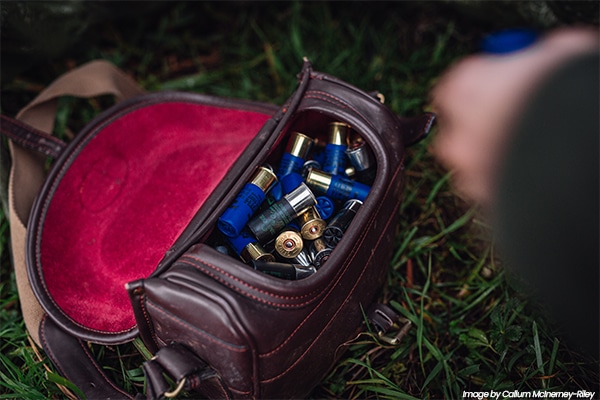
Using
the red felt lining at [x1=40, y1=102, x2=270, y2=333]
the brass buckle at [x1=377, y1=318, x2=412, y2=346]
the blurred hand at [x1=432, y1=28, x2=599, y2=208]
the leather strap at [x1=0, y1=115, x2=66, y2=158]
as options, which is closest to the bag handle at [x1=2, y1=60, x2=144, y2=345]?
the leather strap at [x1=0, y1=115, x2=66, y2=158]

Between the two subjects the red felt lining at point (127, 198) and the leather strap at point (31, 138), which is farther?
the leather strap at point (31, 138)

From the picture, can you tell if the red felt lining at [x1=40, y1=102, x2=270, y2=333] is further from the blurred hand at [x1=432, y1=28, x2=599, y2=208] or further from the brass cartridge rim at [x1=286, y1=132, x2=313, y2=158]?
the blurred hand at [x1=432, y1=28, x2=599, y2=208]

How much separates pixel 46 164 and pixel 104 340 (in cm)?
99

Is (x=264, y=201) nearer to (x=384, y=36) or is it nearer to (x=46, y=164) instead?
(x=46, y=164)

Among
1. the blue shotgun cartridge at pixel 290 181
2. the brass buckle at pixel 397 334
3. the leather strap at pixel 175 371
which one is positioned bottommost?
the brass buckle at pixel 397 334

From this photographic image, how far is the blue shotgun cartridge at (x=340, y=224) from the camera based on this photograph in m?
1.78

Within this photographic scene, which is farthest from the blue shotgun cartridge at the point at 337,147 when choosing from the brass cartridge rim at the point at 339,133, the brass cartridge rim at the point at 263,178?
the brass cartridge rim at the point at 263,178

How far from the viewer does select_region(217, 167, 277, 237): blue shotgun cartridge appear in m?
1.68

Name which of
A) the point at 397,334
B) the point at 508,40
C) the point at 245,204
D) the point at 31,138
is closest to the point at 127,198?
the point at 31,138

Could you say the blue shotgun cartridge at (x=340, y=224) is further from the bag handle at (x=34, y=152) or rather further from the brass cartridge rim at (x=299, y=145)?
the bag handle at (x=34, y=152)

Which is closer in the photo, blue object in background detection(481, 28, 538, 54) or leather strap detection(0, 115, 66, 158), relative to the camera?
leather strap detection(0, 115, 66, 158)

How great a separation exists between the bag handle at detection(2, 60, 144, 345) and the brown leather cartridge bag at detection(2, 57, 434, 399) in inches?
0.4

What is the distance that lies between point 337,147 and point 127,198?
31.7 inches

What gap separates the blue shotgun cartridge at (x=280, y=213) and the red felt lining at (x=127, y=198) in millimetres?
302
